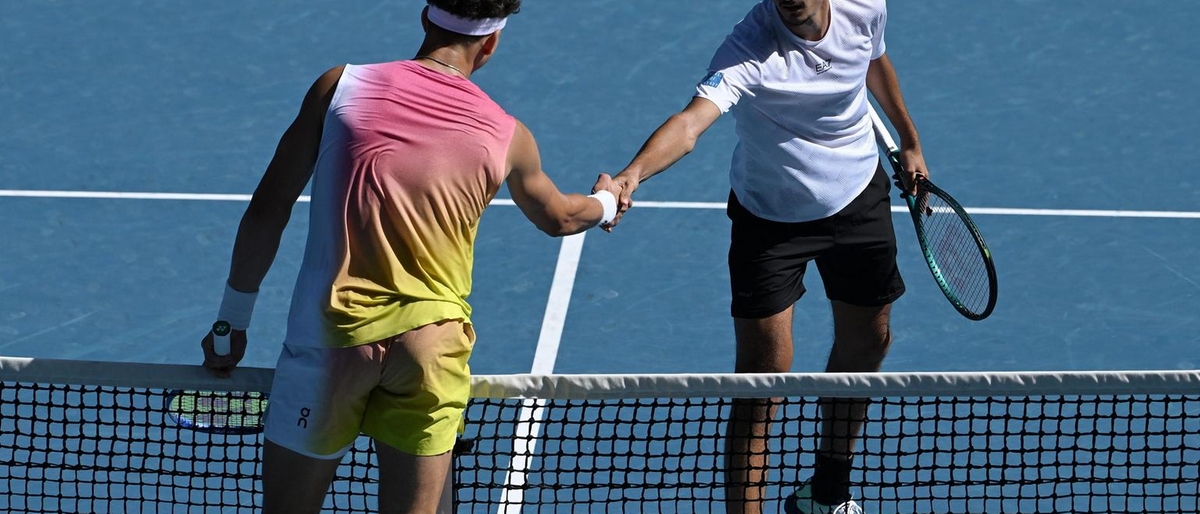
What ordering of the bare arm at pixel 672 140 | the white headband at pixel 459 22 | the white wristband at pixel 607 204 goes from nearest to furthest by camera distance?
the white headband at pixel 459 22 < the white wristband at pixel 607 204 < the bare arm at pixel 672 140

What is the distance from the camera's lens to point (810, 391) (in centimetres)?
343

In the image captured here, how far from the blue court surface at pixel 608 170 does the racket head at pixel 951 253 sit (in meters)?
0.71

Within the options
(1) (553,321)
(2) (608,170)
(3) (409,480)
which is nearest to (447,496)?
(3) (409,480)

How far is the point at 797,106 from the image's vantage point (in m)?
4.24

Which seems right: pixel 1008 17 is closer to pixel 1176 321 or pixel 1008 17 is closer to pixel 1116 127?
pixel 1116 127

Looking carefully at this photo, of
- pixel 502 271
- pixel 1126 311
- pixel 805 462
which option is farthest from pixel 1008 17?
pixel 805 462

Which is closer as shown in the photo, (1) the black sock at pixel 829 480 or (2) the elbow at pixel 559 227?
(2) the elbow at pixel 559 227

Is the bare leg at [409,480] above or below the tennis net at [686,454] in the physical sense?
above

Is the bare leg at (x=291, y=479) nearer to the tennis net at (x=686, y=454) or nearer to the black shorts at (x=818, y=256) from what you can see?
the tennis net at (x=686, y=454)

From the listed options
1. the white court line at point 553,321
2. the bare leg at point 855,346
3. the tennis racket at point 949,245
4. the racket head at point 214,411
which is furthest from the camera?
the white court line at point 553,321

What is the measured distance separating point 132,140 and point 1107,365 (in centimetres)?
486

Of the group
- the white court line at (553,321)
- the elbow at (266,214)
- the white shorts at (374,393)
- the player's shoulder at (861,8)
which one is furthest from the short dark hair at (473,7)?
the white court line at (553,321)

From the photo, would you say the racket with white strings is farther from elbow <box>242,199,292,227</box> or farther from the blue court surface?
the blue court surface

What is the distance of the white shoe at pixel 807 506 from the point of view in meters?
4.54
